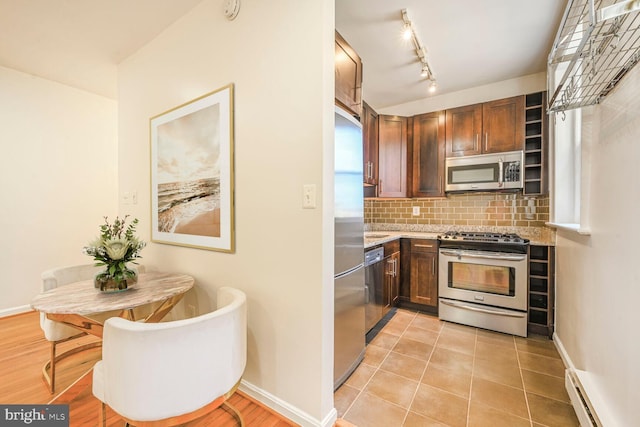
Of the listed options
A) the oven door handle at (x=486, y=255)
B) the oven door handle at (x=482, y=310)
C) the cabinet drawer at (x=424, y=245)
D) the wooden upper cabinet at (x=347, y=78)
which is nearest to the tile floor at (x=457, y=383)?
the oven door handle at (x=482, y=310)

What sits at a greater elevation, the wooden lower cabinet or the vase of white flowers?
the vase of white flowers

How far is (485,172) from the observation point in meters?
2.98

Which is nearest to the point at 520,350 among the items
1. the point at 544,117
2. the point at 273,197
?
the point at 544,117

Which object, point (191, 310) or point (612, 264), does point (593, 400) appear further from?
point (191, 310)

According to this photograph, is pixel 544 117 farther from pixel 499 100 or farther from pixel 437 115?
pixel 437 115

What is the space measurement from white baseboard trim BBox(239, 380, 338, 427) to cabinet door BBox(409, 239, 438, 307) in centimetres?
191

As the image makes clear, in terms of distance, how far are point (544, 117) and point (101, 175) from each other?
5461 millimetres

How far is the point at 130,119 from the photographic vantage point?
8.51ft

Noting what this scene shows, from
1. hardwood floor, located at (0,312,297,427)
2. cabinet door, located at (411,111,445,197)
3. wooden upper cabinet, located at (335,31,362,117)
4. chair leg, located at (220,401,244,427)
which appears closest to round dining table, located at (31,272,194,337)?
hardwood floor, located at (0,312,297,427)

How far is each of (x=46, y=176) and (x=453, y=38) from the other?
4.73 meters

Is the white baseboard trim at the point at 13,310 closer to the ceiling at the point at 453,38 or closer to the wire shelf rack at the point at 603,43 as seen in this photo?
the ceiling at the point at 453,38

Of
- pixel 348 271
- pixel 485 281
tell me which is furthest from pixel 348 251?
pixel 485 281

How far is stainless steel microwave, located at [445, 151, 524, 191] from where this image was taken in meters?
2.81

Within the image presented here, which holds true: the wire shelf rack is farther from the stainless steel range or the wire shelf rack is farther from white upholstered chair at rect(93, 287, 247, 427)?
white upholstered chair at rect(93, 287, 247, 427)
